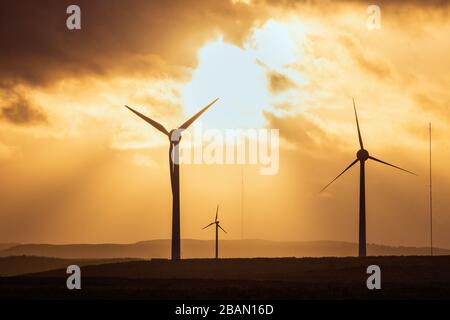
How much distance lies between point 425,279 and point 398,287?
8.83m

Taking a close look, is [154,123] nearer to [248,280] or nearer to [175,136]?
[175,136]

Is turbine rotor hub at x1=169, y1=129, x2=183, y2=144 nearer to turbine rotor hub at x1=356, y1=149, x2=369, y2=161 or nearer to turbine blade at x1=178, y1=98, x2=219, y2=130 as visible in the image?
turbine blade at x1=178, y1=98, x2=219, y2=130

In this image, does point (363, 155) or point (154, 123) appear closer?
point (154, 123)

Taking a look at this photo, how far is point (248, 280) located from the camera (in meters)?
68.2

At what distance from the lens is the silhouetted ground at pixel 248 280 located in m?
58.7

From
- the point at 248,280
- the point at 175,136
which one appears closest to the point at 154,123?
the point at 175,136

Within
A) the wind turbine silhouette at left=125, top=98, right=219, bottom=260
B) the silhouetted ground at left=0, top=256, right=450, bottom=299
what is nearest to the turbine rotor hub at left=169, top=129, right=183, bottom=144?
→ the wind turbine silhouette at left=125, top=98, right=219, bottom=260

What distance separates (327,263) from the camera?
278 feet

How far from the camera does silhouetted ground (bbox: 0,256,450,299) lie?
5872 cm

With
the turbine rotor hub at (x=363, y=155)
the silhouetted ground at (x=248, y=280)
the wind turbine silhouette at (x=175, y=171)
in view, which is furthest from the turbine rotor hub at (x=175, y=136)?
the turbine rotor hub at (x=363, y=155)
